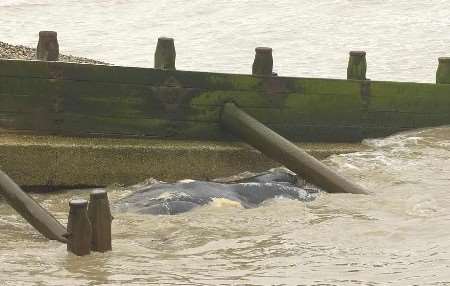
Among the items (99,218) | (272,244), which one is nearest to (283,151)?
(272,244)

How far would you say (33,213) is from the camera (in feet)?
26.1

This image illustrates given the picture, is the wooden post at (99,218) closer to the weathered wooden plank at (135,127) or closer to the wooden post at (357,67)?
the weathered wooden plank at (135,127)

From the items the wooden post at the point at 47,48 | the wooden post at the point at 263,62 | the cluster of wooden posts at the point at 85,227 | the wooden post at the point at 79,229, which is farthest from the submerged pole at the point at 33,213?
the wooden post at the point at 263,62

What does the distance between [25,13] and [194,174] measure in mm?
28470

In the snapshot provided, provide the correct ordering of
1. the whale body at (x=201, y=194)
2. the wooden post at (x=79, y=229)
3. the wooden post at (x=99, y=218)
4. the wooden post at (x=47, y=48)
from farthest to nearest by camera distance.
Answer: the wooden post at (x=47, y=48), the whale body at (x=201, y=194), the wooden post at (x=99, y=218), the wooden post at (x=79, y=229)

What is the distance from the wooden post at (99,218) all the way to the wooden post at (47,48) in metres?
3.55

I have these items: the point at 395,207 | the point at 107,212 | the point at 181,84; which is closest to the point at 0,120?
the point at 181,84

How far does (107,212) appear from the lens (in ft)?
24.3

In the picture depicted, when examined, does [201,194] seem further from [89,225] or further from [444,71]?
[444,71]

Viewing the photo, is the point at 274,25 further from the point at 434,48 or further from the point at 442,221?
the point at 442,221

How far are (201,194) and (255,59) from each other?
221 cm

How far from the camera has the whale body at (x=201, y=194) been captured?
9.41m

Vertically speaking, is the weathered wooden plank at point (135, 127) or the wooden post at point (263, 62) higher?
the wooden post at point (263, 62)

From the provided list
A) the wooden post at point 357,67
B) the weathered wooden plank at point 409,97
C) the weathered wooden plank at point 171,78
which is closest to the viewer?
the weathered wooden plank at point 171,78
